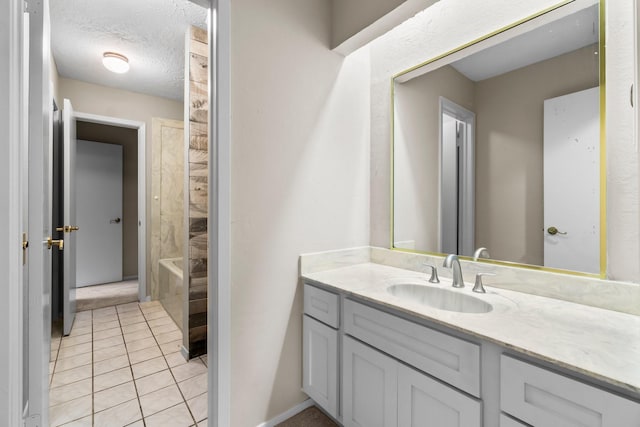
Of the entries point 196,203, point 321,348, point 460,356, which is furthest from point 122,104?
point 460,356

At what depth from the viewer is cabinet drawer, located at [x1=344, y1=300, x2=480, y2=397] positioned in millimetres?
926

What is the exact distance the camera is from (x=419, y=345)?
3.48ft

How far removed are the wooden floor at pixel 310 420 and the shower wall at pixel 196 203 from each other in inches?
40.1

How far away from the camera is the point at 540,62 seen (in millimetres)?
1261

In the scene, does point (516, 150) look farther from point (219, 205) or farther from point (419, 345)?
point (219, 205)

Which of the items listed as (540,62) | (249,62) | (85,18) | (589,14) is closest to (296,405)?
(249,62)

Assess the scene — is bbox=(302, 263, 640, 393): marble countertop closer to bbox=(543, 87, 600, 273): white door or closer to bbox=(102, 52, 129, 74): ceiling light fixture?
bbox=(543, 87, 600, 273): white door

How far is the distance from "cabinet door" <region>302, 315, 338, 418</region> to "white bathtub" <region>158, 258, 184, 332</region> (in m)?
1.45

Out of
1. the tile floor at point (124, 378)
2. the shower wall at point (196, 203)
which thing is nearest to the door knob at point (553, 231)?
the tile floor at point (124, 378)

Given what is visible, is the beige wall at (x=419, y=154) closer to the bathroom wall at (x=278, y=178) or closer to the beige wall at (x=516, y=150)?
the beige wall at (x=516, y=150)

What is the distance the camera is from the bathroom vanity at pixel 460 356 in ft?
2.38

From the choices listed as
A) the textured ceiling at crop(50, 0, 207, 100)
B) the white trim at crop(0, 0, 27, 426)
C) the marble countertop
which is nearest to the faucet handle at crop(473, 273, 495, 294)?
the marble countertop

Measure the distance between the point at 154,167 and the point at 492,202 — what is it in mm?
3500

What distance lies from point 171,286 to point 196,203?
3.75 feet
